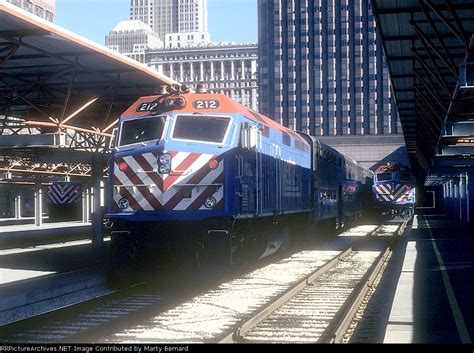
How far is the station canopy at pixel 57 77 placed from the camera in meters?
14.9

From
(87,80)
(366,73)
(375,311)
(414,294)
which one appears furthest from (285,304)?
(366,73)

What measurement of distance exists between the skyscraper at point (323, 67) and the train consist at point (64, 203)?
94.2 meters

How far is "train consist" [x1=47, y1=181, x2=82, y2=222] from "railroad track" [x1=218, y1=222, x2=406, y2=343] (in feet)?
107

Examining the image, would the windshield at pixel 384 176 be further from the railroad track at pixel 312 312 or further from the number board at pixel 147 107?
the number board at pixel 147 107

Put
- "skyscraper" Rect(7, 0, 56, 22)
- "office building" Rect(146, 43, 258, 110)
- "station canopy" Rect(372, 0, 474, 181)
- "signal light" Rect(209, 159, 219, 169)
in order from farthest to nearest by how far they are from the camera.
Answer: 1. "office building" Rect(146, 43, 258, 110)
2. "skyscraper" Rect(7, 0, 56, 22)
3. "station canopy" Rect(372, 0, 474, 181)
4. "signal light" Rect(209, 159, 219, 169)

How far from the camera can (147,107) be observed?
47.9 feet

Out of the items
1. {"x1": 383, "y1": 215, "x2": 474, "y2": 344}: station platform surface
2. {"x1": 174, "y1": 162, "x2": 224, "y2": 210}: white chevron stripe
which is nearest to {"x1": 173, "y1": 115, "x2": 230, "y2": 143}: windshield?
{"x1": 174, "y1": 162, "x2": 224, "y2": 210}: white chevron stripe

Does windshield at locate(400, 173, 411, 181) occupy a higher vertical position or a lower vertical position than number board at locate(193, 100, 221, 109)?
→ lower

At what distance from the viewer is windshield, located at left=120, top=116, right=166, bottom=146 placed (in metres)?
14.1

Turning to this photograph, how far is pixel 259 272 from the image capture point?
1630 centimetres

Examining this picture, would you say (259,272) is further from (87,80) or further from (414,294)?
(87,80)

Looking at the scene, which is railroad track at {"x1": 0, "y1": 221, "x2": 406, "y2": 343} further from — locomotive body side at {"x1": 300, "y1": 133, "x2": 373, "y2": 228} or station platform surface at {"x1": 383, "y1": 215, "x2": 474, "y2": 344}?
locomotive body side at {"x1": 300, "y1": 133, "x2": 373, "y2": 228}

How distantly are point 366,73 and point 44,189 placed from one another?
9683cm

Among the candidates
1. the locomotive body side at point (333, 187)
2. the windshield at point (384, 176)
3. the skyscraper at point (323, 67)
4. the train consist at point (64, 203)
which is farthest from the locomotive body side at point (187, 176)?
the skyscraper at point (323, 67)
